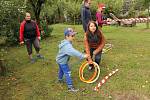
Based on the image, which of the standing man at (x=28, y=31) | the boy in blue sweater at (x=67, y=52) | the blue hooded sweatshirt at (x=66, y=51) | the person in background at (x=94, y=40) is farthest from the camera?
the standing man at (x=28, y=31)

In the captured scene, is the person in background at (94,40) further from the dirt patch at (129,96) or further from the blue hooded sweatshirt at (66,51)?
the dirt patch at (129,96)

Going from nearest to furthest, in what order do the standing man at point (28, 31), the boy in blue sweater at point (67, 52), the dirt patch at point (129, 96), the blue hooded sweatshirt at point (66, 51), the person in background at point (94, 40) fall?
the dirt patch at point (129, 96)
the blue hooded sweatshirt at point (66, 51)
the boy in blue sweater at point (67, 52)
the person in background at point (94, 40)
the standing man at point (28, 31)

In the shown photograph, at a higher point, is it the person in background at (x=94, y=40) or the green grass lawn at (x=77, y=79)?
the person in background at (x=94, y=40)

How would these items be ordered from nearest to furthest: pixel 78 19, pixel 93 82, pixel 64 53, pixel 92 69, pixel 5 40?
1. pixel 64 53
2. pixel 93 82
3. pixel 92 69
4. pixel 5 40
5. pixel 78 19

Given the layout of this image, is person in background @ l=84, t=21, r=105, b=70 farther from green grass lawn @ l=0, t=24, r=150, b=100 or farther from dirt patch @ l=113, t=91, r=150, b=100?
dirt patch @ l=113, t=91, r=150, b=100

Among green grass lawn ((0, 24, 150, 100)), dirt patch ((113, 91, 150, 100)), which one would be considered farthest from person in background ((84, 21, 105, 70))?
dirt patch ((113, 91, 150, 100))

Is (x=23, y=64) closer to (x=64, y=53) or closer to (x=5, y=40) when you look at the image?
(x=64, y=53)

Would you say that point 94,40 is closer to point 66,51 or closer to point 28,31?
point 66,51

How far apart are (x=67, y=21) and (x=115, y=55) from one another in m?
24.5

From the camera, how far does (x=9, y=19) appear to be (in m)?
17.4

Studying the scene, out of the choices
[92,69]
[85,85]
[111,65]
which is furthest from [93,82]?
[111,65]

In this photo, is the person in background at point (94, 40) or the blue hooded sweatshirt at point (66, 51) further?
the person in background at point (94, 40)

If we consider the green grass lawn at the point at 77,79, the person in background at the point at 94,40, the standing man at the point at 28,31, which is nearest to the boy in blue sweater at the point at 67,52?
the green grass lawn at the point at 77,79

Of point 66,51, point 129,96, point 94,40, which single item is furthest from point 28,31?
point 129,96
